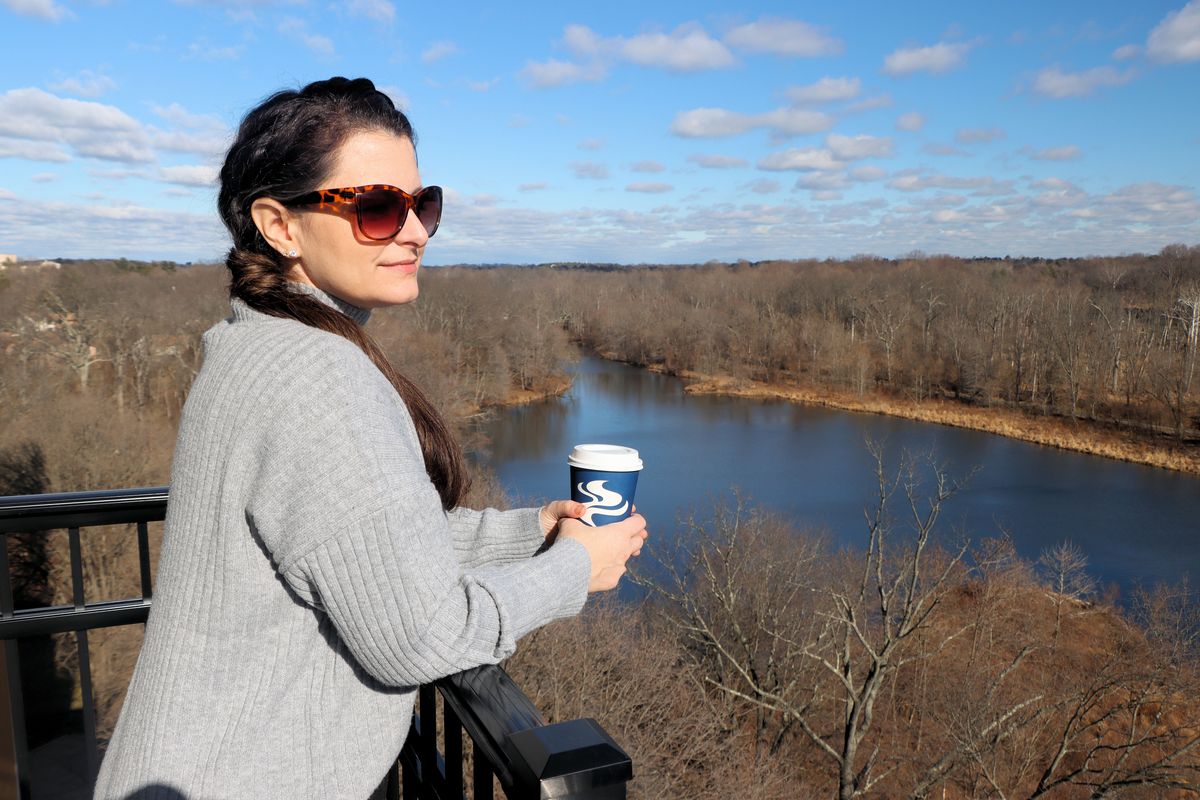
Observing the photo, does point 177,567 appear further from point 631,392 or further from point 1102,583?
point 631,392

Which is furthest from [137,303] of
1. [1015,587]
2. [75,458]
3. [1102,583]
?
[1102,583]

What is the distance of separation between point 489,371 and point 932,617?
2934cm

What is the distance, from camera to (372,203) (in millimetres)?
1188

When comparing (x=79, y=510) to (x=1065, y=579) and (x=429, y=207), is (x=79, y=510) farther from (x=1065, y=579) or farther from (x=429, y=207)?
(x=1065, y=579)

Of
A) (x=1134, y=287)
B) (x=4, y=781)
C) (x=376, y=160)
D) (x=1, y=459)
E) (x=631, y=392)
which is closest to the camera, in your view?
(x=376, y=160)

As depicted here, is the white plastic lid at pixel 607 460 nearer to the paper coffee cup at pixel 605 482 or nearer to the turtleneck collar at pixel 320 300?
the paper coffee cup at pixel 605 482

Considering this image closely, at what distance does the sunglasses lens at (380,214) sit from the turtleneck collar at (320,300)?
115mm

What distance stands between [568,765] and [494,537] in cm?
61

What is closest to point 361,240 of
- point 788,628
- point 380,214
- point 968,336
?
point 380,214

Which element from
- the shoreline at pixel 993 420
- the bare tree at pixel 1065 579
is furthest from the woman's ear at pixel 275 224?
the shoreline at pixel 993 420

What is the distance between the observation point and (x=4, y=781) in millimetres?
1938

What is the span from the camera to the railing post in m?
0.89

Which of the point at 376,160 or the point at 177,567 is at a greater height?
the point at 376,160

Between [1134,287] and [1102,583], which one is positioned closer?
[1102,583]
